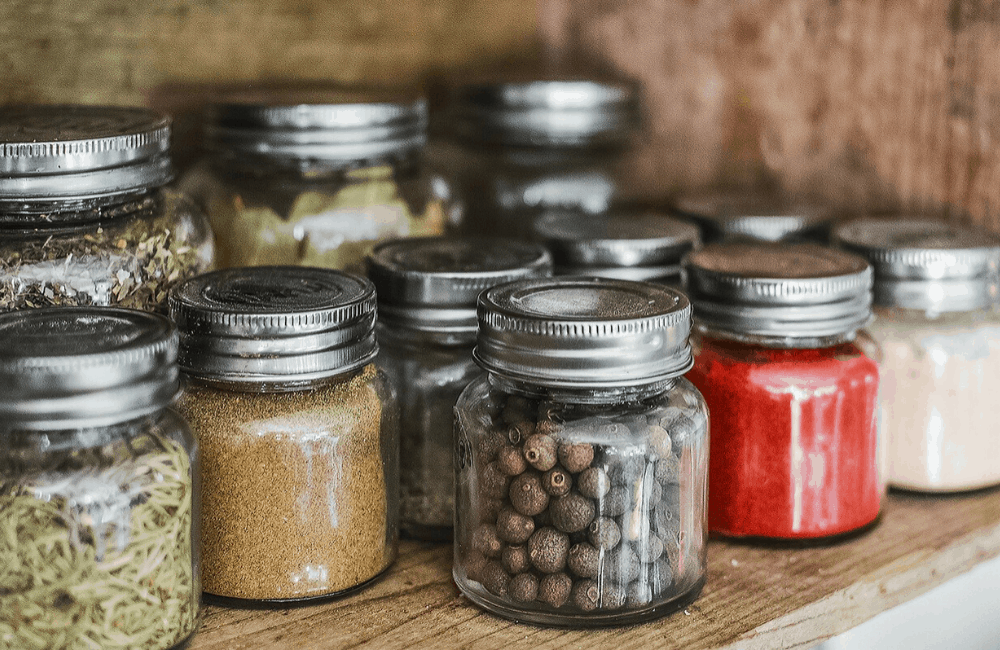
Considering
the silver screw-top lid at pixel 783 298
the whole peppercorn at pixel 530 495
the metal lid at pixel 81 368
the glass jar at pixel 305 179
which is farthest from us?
the glass jar at pixel 305 179

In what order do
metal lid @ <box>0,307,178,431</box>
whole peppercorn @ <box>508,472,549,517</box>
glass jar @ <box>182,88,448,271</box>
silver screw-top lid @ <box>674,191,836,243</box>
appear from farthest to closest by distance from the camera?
silver screw-top lid @ <box>674,191,836,243</box>, glass jar @ <box>182,88,448,271</box>, whole peppercorn @ <box>508,472,549,517</box>, metal lid @ <box>0,307,178,431</box>

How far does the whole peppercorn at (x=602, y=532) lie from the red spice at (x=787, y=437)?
205 mm

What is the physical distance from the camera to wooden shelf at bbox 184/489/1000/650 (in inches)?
32.3

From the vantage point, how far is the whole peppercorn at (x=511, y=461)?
0.80m

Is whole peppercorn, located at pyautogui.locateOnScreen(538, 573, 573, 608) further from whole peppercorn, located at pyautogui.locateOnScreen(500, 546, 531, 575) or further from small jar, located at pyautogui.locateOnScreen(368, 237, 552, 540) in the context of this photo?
A: small jar, located at pyautogui.locateOnScreen(368, 237, 552, 540)

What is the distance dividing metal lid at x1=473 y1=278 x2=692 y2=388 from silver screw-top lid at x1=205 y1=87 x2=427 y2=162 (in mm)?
274

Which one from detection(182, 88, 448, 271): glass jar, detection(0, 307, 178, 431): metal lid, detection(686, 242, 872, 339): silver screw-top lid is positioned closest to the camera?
detection(0, 307, 178, 431): metal lid

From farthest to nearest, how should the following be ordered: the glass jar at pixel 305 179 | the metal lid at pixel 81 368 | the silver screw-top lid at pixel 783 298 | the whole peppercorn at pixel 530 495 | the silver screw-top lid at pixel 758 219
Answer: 1. the silver screw-top lid at pixel 758 219
2. the glass jar at pixel 305 179
3. the silver screw-top lid at pixel 783 298
4. the whole peppercorn at pixel 530 495
5. the metal lid at pixel 81 368

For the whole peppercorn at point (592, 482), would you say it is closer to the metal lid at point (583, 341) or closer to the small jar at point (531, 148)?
the metal lid at point (583, 341)

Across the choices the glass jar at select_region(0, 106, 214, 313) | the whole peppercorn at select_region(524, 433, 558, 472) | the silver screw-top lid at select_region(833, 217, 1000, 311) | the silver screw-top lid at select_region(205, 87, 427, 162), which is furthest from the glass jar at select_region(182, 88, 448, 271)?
the silver screw-top lid at select_region(833, 217, 1000, 311)

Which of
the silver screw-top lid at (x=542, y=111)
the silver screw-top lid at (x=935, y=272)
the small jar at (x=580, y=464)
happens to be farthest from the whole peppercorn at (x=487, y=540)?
the silver screw-top lid at (x=542, y=111)

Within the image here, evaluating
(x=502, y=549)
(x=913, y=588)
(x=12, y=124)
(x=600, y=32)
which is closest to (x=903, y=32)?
(x=600, y=32)

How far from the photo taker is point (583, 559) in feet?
2.62

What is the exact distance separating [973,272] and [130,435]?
0.77 meters
